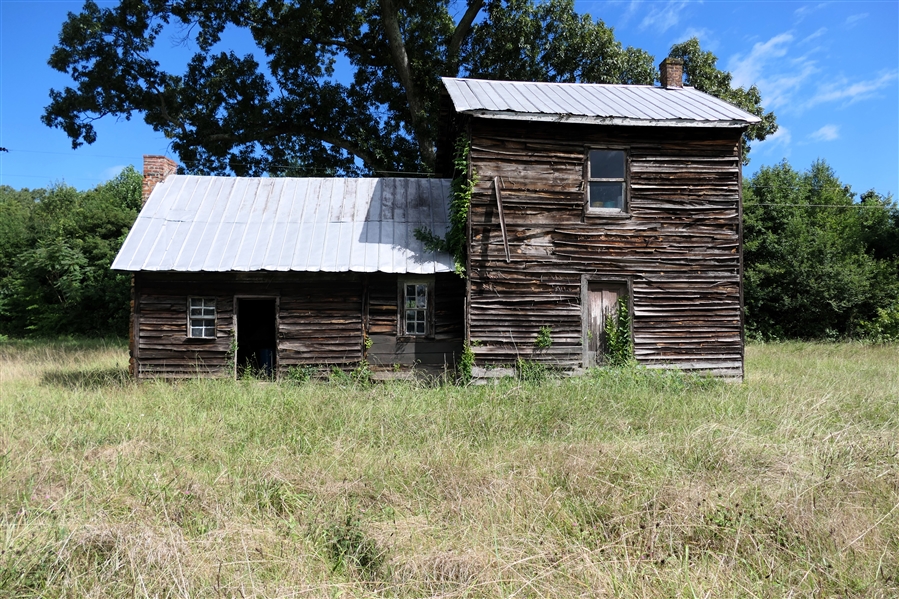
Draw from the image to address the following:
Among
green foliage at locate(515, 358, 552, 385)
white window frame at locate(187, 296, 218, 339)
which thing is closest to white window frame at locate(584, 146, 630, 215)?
green foliage at locate(515, 358, 552, 385)

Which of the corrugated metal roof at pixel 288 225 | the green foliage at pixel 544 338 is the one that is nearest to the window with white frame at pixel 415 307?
the corrugated metal roof at pixel 288 225

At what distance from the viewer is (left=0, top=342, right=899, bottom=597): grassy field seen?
161 inches

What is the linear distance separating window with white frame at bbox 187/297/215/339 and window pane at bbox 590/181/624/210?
909cm

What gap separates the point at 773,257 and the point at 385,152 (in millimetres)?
17273

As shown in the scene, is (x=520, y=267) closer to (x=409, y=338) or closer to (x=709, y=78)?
(x=409, y=338)

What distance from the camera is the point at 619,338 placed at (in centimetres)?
1296

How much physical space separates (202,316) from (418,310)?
16.2 feet

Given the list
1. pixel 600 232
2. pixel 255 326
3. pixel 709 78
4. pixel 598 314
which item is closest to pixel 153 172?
pixel 255 326

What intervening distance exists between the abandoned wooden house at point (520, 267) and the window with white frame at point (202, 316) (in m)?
0.03

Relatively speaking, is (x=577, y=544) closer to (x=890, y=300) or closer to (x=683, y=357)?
(x=683, y=357)

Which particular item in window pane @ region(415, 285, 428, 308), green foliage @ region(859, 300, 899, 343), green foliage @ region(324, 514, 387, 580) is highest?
window pane @ region(415, 285, 428, 308)

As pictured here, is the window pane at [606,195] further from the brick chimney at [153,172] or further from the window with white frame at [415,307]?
the brick chimney at [153,172]

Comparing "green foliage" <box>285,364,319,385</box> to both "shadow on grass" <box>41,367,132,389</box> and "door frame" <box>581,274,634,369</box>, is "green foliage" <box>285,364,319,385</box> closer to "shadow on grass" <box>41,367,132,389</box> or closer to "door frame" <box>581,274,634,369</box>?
"shadow on grass" <box>41,367,132,389</box>

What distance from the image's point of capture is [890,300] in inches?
944
